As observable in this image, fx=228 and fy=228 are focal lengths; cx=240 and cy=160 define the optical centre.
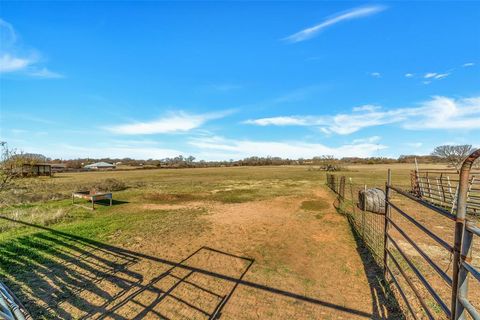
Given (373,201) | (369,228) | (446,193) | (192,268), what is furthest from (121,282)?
(446,193)

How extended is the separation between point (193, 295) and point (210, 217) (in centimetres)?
604

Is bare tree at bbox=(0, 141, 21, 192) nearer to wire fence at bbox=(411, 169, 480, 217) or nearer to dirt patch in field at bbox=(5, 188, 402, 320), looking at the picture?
dirt patch in field at bbox=(5, 188, 402, 320)

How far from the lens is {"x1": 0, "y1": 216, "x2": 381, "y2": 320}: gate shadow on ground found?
4047 mm

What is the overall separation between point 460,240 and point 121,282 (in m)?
5.75

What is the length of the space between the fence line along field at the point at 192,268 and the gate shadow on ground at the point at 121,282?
0.02m

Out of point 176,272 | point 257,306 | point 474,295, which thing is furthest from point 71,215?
point 474,295

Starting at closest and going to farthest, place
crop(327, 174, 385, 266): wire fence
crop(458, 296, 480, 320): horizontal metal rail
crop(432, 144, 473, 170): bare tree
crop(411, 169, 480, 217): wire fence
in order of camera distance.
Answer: crop(458, 296, 480, 320): horizontal metal rail, crop(327, 174, 385, 266): wire fence, crop(411, 169, 480, 217): wire fence, crop(432, 144, 473, 170): bare tree

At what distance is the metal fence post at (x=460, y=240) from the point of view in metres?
2.17

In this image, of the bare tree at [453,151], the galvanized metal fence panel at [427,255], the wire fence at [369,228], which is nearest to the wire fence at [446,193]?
the galvanized metal fence panel at [427,255]

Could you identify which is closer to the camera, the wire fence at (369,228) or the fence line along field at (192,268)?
the fence line along field at (192,268)

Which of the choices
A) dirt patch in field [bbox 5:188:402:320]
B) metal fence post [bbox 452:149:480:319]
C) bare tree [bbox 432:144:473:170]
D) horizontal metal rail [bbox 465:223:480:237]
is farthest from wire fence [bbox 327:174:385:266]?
bare tree [bbox 432:144:473:170]

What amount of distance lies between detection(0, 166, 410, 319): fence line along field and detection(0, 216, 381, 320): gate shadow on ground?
0.02 metres

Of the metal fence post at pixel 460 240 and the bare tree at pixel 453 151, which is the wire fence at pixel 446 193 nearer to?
the metal fence post at pixel 460 240

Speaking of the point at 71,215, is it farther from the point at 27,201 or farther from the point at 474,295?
the point at 474,295
